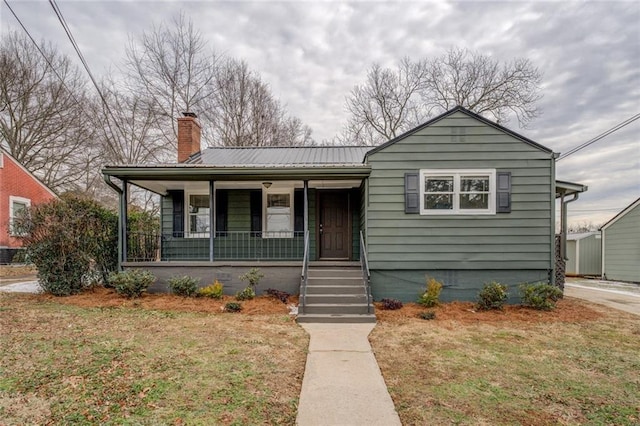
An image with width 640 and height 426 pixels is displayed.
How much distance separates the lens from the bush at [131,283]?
7.65 meters

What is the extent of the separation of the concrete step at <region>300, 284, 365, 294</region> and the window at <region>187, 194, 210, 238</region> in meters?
4.41

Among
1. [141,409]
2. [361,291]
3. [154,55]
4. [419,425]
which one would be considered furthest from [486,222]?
[154,55]

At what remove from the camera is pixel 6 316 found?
19.0 ft

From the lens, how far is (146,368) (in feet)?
13.0

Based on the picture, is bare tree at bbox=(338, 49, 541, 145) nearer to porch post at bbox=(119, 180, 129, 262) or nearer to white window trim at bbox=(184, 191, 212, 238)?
white window trim at bbox=(184, 191, 212, 238)

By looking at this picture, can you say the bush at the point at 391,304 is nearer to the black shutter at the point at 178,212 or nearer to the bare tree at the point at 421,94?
the black shutter at the point at 178,212

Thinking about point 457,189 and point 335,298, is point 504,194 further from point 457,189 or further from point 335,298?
point 335,298

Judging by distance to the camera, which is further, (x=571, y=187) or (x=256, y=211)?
(x=256, y=211)

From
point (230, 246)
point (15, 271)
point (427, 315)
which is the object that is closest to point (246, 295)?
point (230, 246)

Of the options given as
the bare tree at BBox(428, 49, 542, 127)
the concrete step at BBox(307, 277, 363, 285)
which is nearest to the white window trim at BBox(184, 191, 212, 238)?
the concrete step at BBox(307, 277, 363, 285)

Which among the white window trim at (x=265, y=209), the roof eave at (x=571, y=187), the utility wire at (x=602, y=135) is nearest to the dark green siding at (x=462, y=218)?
the roof eave at (x=571, y=187)

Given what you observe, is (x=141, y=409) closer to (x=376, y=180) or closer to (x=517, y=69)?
(x=376, y=180)

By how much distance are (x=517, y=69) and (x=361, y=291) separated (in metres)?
19.8

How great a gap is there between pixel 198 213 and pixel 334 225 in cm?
415
